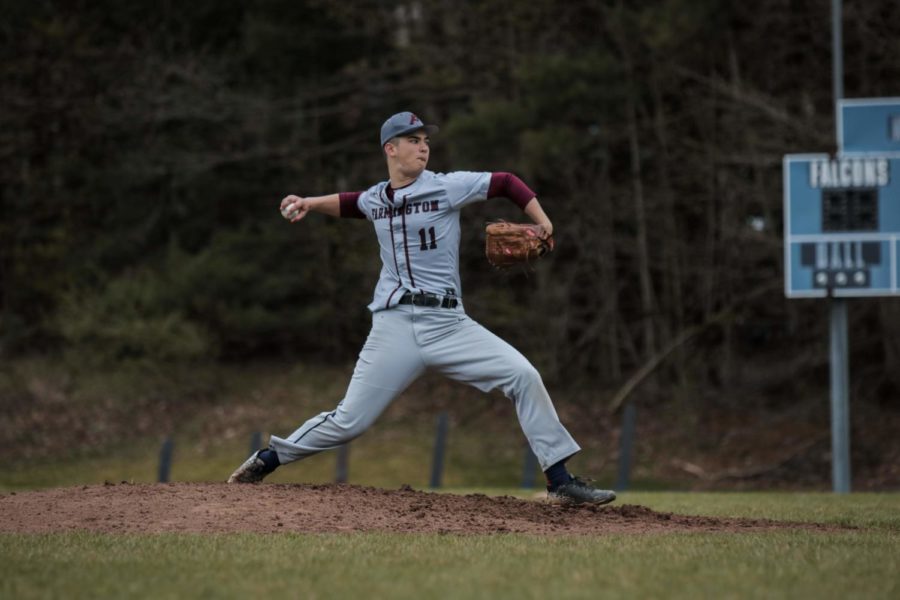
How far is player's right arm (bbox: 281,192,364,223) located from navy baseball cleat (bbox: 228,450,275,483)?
5.10 ft

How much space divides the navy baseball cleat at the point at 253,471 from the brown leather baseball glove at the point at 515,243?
200 cm

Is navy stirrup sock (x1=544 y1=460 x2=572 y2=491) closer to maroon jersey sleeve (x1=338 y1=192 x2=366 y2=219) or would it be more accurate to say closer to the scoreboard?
maroon jersey sleeve (x1=338 y1=192 x2=366 y2=219)

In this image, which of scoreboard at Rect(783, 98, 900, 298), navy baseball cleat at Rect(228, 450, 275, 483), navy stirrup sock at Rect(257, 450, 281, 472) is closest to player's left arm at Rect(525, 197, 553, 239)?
navy stirrup sock at Rect(257, 450, 281, 472)

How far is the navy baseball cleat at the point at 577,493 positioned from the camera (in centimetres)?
793

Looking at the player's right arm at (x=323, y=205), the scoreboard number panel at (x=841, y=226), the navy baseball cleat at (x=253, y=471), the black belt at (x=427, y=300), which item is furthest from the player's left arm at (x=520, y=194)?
the scoreboard number panel at (x=841, y=226)

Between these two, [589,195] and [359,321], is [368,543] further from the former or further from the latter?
[359,321]

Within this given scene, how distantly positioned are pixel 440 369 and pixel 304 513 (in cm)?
119

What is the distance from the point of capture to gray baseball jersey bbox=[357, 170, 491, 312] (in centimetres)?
782

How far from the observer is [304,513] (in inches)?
294

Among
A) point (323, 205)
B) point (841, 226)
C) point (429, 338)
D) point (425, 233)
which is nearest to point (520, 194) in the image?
point (425, 233)

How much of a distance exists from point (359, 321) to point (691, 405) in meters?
8.11

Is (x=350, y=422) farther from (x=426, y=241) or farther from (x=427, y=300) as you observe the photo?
(x=426, y=241)

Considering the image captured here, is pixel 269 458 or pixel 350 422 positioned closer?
pixel 350 422

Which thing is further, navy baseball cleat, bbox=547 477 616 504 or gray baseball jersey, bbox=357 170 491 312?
navy baseball cleat, bbox=547 477 616 504
